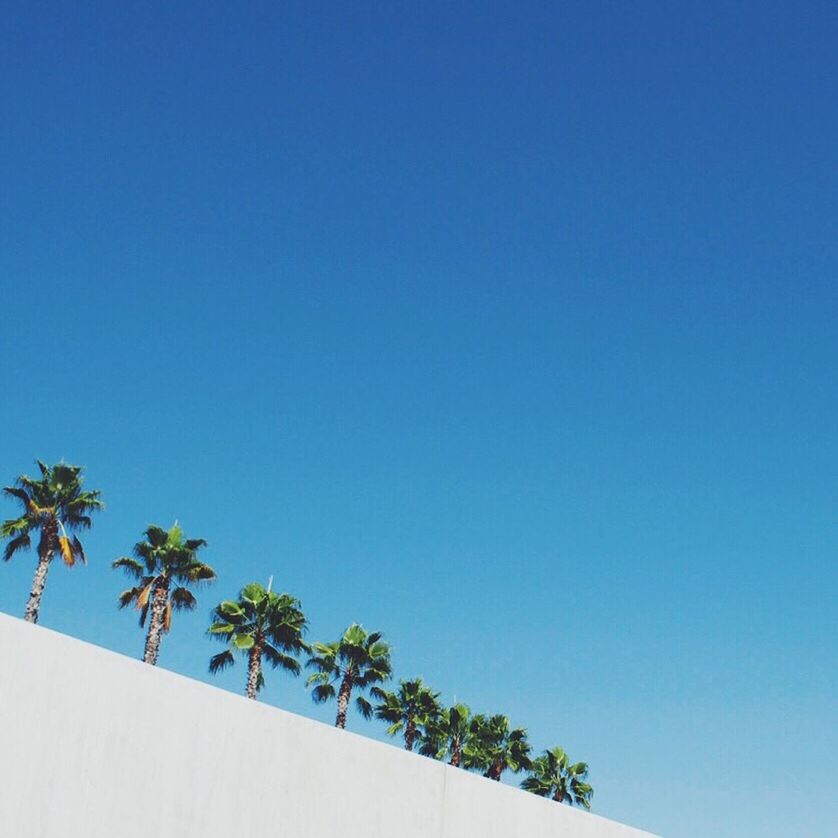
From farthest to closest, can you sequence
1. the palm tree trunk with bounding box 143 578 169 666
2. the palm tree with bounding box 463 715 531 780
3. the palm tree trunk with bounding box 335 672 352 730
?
the palm tree with bounding box 463 715 531 780
the palm tree trunk with bounding box 335 672 352 730
the palm tree trunk with bounding box 143 578 169 666

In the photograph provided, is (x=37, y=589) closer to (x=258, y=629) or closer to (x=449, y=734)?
(x=258, y=629)

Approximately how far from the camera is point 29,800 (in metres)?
11.6

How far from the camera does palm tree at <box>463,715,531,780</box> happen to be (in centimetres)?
4569

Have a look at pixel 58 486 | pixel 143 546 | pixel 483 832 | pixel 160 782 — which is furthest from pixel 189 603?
pixel 160 782

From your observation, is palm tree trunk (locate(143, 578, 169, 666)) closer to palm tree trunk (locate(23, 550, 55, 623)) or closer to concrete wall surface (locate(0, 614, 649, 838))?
palm tree trunk (locate(23, 550, 55, 623))

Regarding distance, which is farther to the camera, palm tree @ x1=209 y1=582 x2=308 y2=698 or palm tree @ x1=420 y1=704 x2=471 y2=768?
palm tree @ x1=420 y1=704 x2=471 y2=768

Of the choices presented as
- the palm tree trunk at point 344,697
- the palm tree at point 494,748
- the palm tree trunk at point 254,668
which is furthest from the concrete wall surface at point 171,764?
the palm tree at point 494,748

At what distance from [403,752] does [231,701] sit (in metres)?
3.99

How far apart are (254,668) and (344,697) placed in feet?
21.9

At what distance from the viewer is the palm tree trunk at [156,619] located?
31.0 meters

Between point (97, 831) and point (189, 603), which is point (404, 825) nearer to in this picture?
point (97, 831)

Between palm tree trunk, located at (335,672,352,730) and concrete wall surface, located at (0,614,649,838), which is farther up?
palm tree trunk, located at (335,672,352,730)

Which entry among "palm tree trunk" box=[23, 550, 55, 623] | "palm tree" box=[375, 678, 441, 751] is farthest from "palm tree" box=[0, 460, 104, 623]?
"palm tree" box=[375, 678, 441, 751]

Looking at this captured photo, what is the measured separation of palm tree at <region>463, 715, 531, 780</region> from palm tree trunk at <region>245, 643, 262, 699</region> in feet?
56.6
